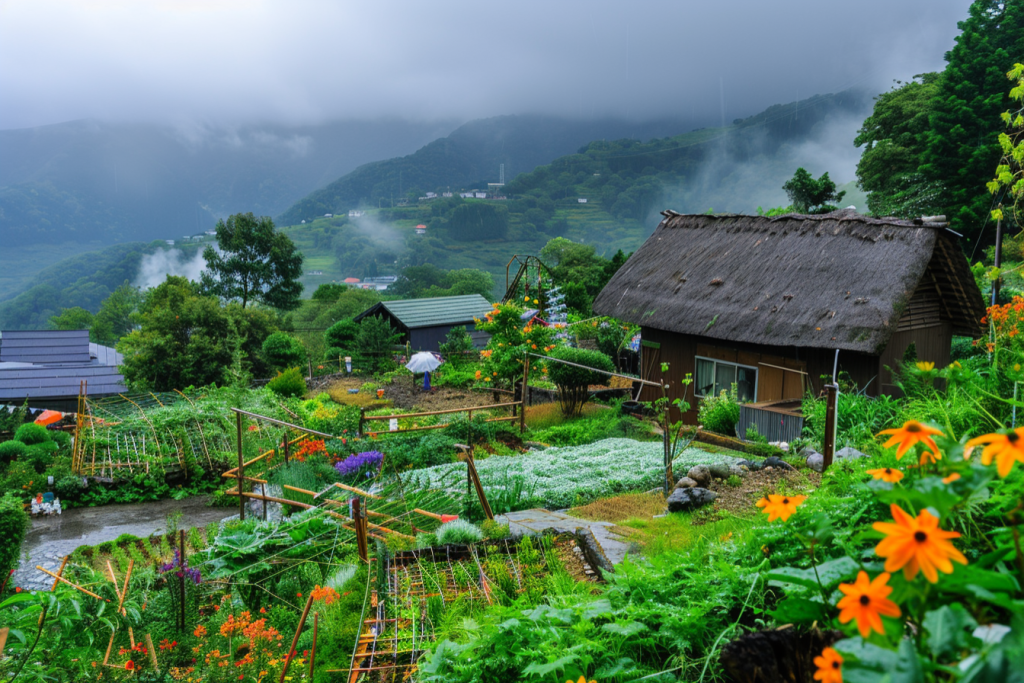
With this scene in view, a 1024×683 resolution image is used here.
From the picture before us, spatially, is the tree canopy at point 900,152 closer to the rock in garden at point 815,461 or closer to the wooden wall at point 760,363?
the wooden wall at point 760,363

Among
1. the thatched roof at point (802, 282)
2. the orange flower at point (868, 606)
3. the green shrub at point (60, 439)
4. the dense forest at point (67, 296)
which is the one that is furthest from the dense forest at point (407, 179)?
the orange flower at point (868, 606)

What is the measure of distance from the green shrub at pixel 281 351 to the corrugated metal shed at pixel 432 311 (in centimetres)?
500

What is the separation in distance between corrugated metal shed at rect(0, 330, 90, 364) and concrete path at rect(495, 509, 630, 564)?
78.8ft

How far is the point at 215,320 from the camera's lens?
21.5m

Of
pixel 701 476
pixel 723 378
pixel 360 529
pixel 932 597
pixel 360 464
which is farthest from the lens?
pixel 723 378

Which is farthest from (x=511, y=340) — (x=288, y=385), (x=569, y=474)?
(x=288, y=385)

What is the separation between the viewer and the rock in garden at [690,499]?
5500 mm

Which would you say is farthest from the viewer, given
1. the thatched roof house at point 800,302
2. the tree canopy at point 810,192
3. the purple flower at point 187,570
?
the tree canopy at point 810,192

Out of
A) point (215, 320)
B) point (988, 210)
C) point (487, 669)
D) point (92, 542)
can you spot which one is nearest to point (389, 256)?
point (215, 320)

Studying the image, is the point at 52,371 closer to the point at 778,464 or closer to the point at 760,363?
the point at 760,363

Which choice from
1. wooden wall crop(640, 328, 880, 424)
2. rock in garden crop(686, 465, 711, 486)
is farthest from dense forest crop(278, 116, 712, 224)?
rock in garden crop(686, 465, 711, 486)

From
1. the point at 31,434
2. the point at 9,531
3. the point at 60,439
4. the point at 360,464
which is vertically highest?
the point at 9,531

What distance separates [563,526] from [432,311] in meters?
25.3

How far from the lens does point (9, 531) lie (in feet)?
18.1
